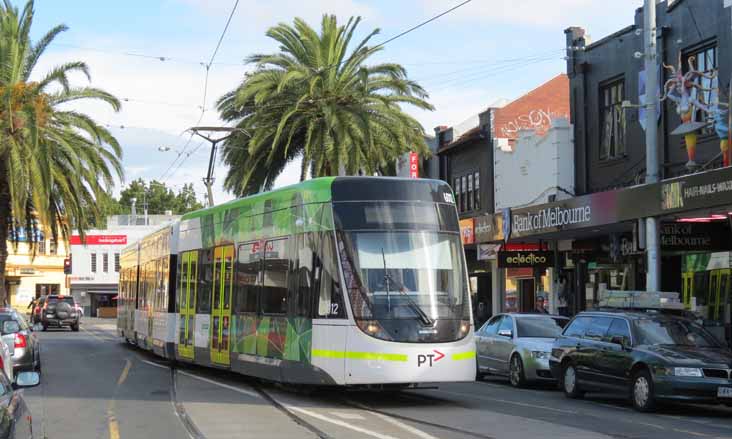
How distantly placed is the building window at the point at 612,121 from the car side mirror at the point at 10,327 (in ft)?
55.9

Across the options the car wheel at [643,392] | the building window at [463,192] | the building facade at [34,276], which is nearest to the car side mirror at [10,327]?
the car wheel at [643,392]

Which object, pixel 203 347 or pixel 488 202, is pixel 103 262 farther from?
pixel 203 347

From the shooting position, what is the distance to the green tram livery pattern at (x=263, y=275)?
15.7m

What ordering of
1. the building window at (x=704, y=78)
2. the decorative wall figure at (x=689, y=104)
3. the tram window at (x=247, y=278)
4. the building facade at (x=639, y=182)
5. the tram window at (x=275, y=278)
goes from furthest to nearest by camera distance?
1. the building window at (x=704, y=78)
2. the decorative wall figure at (x=689, y=104)
3. the building facade at (x=639, y=182)
4. the tram window at (x=247, y=278)
5. the tram window at (x=275, y=278)

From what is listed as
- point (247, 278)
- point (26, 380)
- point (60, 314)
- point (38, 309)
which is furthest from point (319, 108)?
point (38, 309)

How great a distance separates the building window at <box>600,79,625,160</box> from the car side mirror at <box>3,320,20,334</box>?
1705 centimetres

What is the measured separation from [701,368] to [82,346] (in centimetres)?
2405

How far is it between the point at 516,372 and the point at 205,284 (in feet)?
21.4

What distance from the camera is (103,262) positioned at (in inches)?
3376

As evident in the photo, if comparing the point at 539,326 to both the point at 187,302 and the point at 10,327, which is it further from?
the point at 10,327

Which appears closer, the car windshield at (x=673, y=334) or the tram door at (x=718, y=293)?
the car windshield at (x=673, y=334)

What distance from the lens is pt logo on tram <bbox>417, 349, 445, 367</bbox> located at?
14.9 m

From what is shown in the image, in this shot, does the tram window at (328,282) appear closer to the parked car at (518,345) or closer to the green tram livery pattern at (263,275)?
the green tram livery pattern at (263,275)

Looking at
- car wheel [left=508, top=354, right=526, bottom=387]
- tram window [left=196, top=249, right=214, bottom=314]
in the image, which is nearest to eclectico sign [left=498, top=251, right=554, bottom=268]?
car wheel [left=508, top=354, right=526, bottom=387]
